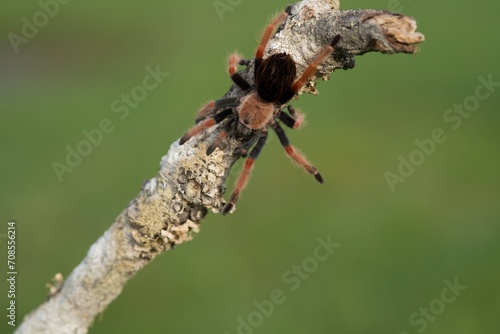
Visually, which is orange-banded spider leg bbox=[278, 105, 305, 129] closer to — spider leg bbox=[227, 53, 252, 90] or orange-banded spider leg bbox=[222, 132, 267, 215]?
orange-banded spider leg bbox=[222, 132, 267, 215]

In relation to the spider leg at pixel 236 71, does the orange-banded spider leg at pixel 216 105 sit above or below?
below

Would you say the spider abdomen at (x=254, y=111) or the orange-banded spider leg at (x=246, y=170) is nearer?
the spider abdomen at (x=254, y=111)

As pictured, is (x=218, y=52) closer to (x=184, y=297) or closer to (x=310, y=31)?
(x=184, y=297)

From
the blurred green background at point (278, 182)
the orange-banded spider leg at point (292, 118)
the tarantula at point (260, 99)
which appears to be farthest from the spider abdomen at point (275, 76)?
the blurred green background at point (278, 182)

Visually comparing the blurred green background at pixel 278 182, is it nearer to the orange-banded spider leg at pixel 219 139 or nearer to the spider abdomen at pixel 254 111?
the spider abdomen at pixel 254 111

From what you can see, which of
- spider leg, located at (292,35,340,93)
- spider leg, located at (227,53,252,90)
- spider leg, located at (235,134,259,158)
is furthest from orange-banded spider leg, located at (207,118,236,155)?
spider leg, located at (292,35,340,93)

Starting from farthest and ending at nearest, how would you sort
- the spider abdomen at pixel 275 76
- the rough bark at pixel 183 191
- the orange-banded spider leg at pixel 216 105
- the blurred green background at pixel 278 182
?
1. the blurred green background at pixel 278 182
2. the orange-banded spider leg at pixel 216 105
3. the spider abdomen at pixel 275 76
4. the rough bark at pixel 183 191

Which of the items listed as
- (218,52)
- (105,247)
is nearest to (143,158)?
(218,52)
